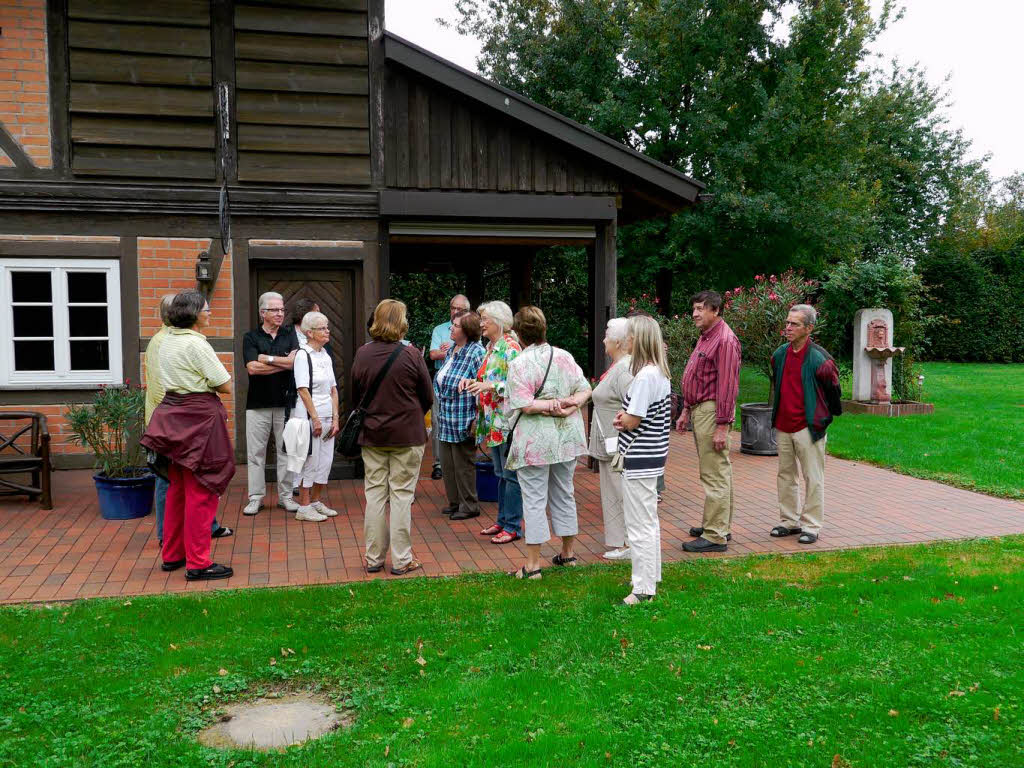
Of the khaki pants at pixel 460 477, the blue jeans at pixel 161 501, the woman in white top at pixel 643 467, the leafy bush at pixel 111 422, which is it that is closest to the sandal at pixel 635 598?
the woman in white top at pixel 643 467

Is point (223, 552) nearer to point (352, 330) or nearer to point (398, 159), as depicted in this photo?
point (352, 330)

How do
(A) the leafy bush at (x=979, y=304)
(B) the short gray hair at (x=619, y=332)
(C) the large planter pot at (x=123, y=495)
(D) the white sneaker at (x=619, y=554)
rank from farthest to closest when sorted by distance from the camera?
(A) the leafy bush at (x=979, y=304)
(C) the large planter pot at (x=123, y=495)
(D) the white sneaker at (x=619, y=554)
(B) the short gray hair at (x=619, y=332)

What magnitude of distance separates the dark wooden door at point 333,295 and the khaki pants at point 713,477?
415 centimetres

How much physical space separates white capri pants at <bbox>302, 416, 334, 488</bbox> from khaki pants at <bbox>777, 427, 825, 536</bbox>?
3.71 m

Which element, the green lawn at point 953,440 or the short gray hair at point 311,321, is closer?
the short gray hair at point 311,321

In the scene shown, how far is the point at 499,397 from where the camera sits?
21.3 feet

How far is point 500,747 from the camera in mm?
3463

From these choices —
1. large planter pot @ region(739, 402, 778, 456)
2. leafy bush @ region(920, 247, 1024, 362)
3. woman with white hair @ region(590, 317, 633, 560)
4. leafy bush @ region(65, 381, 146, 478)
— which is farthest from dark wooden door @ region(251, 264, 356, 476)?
leafy bush @ region(920, 247, 1024, 362)

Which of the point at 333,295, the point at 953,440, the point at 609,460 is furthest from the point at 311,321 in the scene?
the point at 953,440

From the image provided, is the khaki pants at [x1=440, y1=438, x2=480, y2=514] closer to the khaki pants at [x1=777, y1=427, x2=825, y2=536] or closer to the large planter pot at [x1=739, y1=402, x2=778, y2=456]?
the khaki pants at [x1=777, y1=427, x2=825, y2=536]

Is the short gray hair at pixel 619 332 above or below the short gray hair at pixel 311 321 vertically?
below

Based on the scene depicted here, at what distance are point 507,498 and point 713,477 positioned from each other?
156 cm

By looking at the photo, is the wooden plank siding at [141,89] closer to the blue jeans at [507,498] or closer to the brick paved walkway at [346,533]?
the brick paved walkway at [346,533]

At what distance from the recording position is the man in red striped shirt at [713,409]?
6.35 metres
